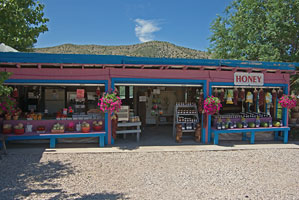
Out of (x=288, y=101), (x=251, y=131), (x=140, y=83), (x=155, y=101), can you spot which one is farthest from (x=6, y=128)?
(x=288, y=101)

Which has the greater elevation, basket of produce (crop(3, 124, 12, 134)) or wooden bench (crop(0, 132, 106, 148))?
basket of produce (crop(3, 124, 12, 134))

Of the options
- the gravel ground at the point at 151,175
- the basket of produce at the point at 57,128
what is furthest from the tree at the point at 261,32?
the basket of produce at the point at 57,128

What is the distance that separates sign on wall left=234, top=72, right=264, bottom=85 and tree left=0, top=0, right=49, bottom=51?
7018 millimetres

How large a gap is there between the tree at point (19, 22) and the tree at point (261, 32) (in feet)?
37.6

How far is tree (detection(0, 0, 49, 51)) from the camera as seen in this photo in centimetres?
471

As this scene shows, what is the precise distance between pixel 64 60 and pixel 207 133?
602 cm

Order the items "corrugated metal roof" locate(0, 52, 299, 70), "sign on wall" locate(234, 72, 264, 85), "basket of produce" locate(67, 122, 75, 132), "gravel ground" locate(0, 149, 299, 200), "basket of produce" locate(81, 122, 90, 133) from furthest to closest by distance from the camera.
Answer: "sign on wall" locate(234, 72, 264, 85) < "basket of produce" locate(67, 122, 75, 132) < "basket of produce" locate(81, 122, 90, 133) < "corrugated metal roof" locate(0, 52, 299, 70) < "gravel ground" locate(0, 149, 299, 200)

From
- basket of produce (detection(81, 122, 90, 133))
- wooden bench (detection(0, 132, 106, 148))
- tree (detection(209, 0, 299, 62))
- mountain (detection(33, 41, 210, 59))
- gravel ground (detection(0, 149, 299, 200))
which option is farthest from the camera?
mountain (detection(33, 41, 210, 59))

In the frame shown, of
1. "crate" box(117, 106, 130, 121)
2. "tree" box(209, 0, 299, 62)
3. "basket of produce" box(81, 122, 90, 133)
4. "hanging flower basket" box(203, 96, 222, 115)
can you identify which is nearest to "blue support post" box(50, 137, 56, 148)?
"basket of produce" box(81, 122, 90, 133)

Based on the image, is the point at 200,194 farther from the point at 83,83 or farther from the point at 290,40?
the point at 290,40

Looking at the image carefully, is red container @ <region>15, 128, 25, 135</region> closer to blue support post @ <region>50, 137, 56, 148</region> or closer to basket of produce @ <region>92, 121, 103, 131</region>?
blue support post @ <region>50, 137, 56, 148</region>

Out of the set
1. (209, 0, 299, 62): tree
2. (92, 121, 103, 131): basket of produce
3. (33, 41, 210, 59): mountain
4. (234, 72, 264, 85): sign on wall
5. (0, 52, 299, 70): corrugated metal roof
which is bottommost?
(92, 121, 103, 131): basket of produce

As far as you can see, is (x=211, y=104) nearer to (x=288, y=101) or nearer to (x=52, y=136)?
(x=288, y=101)

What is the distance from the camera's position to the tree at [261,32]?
1169 centimetres
